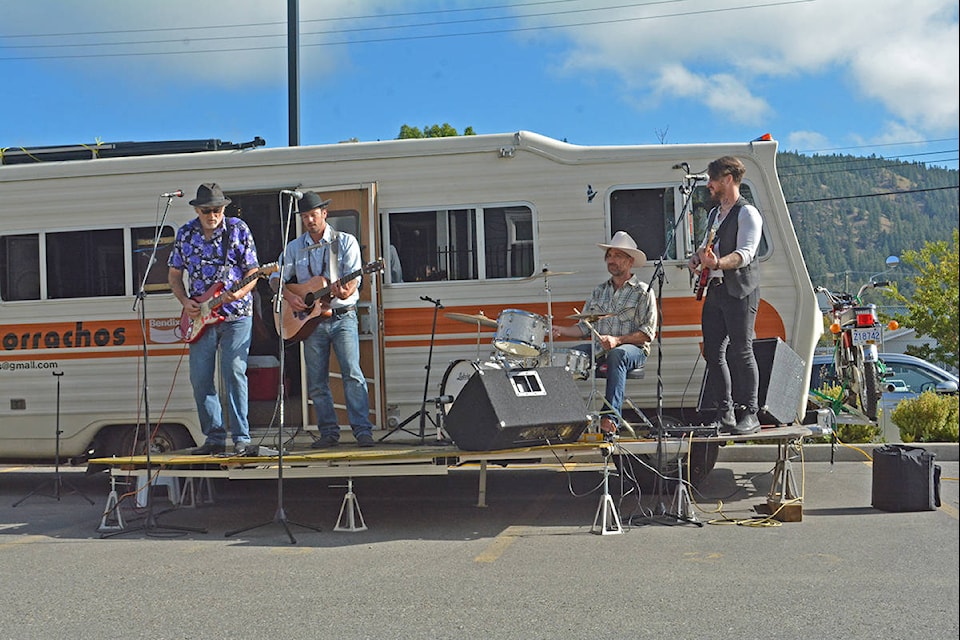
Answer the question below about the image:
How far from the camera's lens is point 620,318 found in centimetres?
780

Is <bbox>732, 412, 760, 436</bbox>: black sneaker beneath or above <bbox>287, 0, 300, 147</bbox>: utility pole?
beneath

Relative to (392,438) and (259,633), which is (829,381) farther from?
(259,633)

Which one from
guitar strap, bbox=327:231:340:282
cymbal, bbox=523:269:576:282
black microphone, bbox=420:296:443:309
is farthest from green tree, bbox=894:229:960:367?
guitar strap, bbox=327:231:340:282

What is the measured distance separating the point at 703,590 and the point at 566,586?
73 centimetres

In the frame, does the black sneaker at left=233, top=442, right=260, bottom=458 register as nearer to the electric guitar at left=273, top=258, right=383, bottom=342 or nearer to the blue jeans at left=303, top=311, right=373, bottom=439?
the blue jeans at left=303, top=311, right=373, bottom=439

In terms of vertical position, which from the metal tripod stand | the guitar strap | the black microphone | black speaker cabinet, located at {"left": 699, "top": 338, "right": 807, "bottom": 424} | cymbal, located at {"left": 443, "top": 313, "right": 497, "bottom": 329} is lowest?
the metal tripod stand

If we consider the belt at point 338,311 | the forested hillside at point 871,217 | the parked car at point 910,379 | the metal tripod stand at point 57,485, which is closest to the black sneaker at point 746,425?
the forested hillside at point 871,217

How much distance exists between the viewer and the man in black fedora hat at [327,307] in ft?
25.4

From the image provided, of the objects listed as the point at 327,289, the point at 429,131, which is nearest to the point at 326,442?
the point at 327,289

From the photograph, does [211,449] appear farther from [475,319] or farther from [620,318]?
[620,318]

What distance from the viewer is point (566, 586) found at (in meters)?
5.42

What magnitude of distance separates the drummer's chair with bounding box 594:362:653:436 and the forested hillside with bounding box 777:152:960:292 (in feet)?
5.82

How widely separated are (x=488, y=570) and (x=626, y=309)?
2.70 metres

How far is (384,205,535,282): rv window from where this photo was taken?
8.38 meters
